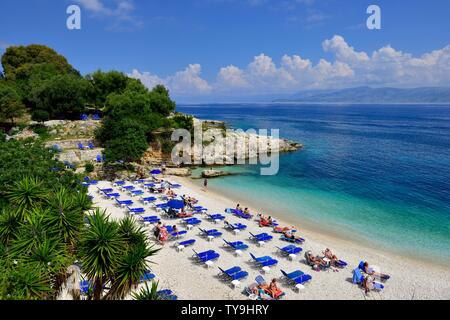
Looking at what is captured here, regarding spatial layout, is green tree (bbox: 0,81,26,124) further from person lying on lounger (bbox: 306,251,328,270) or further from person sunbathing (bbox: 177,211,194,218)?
person lying on lounger (bbox: 306,251,328,270)

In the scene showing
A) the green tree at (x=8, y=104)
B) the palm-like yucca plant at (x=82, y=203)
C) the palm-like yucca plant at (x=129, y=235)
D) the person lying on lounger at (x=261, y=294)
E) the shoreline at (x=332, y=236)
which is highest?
the green tree at (x=8, y=104)

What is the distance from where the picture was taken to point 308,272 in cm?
1708

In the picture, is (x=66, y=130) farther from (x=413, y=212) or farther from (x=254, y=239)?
(x=413, y=212)

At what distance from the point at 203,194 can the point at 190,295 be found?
58.6 ft

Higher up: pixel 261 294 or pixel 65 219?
pixel 65 219

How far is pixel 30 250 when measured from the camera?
965cm

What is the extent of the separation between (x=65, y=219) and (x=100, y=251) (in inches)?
103

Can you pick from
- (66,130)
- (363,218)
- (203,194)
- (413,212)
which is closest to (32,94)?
(66,130)

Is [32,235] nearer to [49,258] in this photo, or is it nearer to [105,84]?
[49,258]

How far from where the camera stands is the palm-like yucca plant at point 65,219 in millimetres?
10875

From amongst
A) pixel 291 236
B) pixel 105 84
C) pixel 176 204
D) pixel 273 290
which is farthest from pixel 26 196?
pixel 105 84

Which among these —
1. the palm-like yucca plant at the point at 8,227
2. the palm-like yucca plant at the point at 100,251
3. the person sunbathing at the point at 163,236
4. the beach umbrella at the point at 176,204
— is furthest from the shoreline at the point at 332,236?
the palm-like yucca plant at the point at 8,227

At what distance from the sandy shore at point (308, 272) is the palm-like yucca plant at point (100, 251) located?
19.5 ft

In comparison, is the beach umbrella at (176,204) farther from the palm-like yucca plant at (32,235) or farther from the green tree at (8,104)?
the green tree at (8,104)
